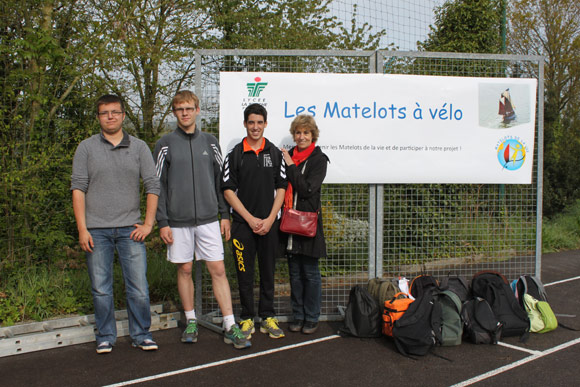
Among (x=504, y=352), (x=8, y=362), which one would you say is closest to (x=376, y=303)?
(x=504, y=352)

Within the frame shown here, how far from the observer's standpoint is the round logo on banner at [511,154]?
205 inches

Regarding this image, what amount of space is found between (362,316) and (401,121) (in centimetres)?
204

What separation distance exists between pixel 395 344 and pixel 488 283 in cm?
124

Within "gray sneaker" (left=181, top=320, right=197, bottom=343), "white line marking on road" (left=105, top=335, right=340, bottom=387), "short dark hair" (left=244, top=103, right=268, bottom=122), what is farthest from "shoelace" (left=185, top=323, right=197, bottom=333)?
"short dark hair" (left=244, top=103, right=268, bottom=122)

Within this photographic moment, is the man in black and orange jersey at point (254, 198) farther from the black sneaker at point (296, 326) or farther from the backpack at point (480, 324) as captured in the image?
the backpack at point (480, 324)

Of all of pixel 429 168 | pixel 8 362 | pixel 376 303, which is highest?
pixel 429 168

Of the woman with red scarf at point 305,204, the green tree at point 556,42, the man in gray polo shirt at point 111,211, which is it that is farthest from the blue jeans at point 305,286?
the green tree at point 556,42

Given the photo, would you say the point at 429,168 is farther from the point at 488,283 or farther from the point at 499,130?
the point at 488,283

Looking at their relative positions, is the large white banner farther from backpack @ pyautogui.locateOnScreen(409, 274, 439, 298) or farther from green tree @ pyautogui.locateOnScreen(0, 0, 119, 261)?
green tree @ pyautogui.locateOnScreen(0, 0, 119, 261)

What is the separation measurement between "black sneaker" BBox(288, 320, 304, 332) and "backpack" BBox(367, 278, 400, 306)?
757 millimetres

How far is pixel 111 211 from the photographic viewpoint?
404 cm

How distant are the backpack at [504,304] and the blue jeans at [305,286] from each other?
1.63 m

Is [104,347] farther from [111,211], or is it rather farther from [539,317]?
[539,317]

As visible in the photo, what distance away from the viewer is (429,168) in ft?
16.6
